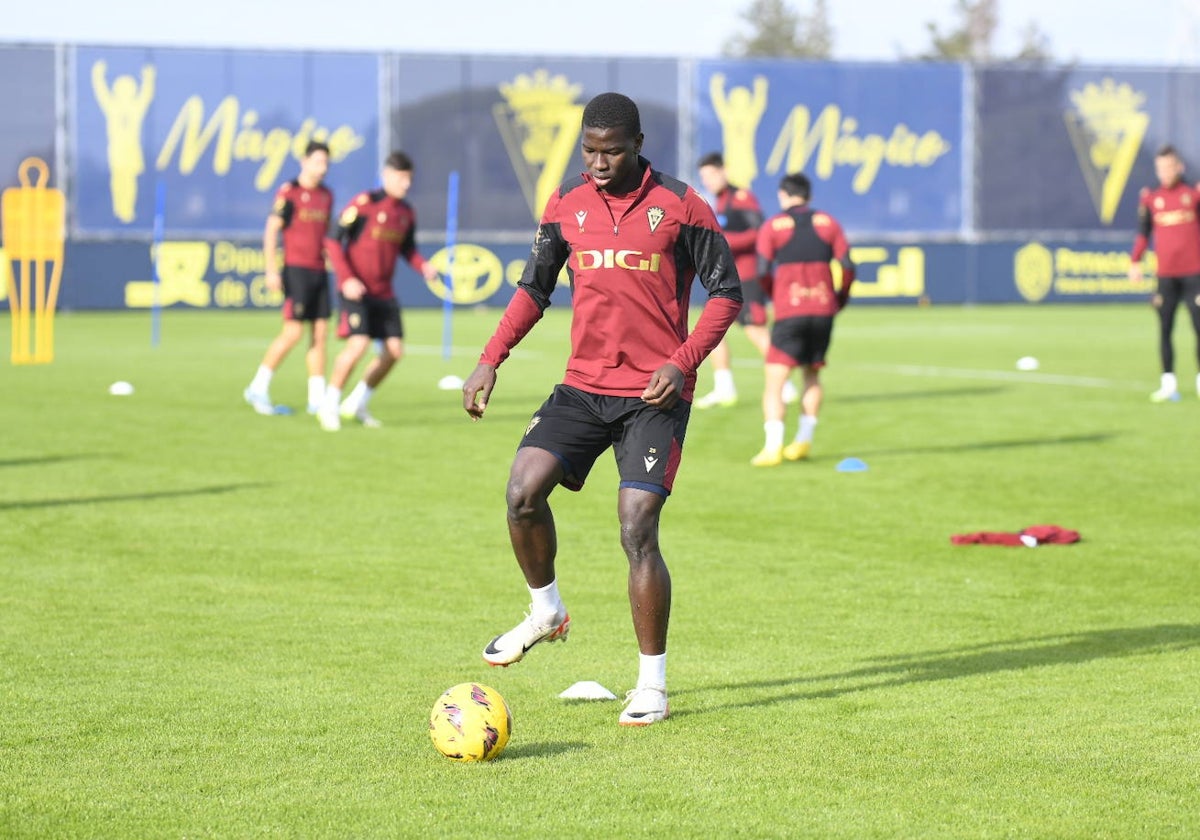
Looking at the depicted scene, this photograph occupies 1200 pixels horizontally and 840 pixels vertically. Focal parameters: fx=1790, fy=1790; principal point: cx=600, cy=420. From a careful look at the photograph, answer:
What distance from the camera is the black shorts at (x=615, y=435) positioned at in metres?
6.40

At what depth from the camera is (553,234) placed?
6617 mm

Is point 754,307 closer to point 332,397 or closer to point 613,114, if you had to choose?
point 332,397

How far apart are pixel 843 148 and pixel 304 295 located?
2899 centimetres

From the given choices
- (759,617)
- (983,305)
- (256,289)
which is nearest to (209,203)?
(256,289)

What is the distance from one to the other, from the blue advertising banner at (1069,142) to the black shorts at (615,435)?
3979cm

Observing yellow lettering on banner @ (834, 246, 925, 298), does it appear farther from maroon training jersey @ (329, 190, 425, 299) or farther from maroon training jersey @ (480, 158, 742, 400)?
maroon training jersey @ (480, 158, 742, 400)

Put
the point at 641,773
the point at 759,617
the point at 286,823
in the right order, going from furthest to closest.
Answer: the point at 759,617, the point at 641,773, the point at 286,823

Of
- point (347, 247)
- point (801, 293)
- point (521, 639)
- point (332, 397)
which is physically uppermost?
point (347, 247)

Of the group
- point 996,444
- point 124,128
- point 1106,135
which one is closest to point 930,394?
point 996,444

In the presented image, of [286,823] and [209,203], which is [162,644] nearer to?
[286,823]

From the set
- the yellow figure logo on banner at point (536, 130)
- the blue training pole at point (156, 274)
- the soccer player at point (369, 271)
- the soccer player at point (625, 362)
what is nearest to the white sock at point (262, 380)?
the soccer player at point (369, 271)

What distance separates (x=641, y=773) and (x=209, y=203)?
119 feet

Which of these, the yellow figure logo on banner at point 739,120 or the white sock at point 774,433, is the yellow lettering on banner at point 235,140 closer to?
the yellow figure logo on banner at point 739,120

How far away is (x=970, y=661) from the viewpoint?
7.28 m
